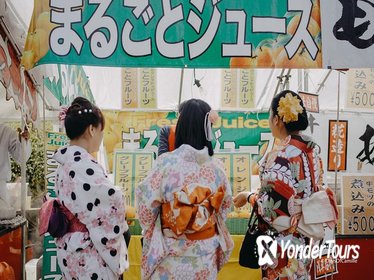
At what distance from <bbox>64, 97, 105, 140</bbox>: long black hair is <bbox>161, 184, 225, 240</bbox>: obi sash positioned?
755 millimetres

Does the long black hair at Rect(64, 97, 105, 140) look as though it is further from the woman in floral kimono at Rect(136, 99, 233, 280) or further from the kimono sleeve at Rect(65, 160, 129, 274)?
the woman in floral kimono at Rect(136, 99, 233, 280)

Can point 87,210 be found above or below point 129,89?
below

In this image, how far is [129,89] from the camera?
7.00 metres

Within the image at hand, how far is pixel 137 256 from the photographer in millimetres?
5016

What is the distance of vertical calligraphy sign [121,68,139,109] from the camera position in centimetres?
683

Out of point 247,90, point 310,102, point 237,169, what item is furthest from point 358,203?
point 247,90

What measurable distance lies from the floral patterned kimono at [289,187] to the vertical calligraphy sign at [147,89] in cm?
370

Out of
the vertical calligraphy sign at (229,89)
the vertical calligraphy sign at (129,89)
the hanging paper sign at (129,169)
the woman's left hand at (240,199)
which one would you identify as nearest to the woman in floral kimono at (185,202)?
the woman's left hand at (240,199)

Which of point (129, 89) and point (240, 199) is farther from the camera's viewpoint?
point (129, 89)

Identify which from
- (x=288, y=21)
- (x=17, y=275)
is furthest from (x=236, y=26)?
(x=17, y=275)

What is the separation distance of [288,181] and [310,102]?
113 inches

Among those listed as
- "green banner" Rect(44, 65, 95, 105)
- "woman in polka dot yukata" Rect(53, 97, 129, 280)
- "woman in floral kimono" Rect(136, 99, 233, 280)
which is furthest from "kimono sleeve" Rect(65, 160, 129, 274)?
"green banner" Rect(44, 65, 95, 105)

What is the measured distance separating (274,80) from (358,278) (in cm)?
317

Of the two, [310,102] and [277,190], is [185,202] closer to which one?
[277,190]
